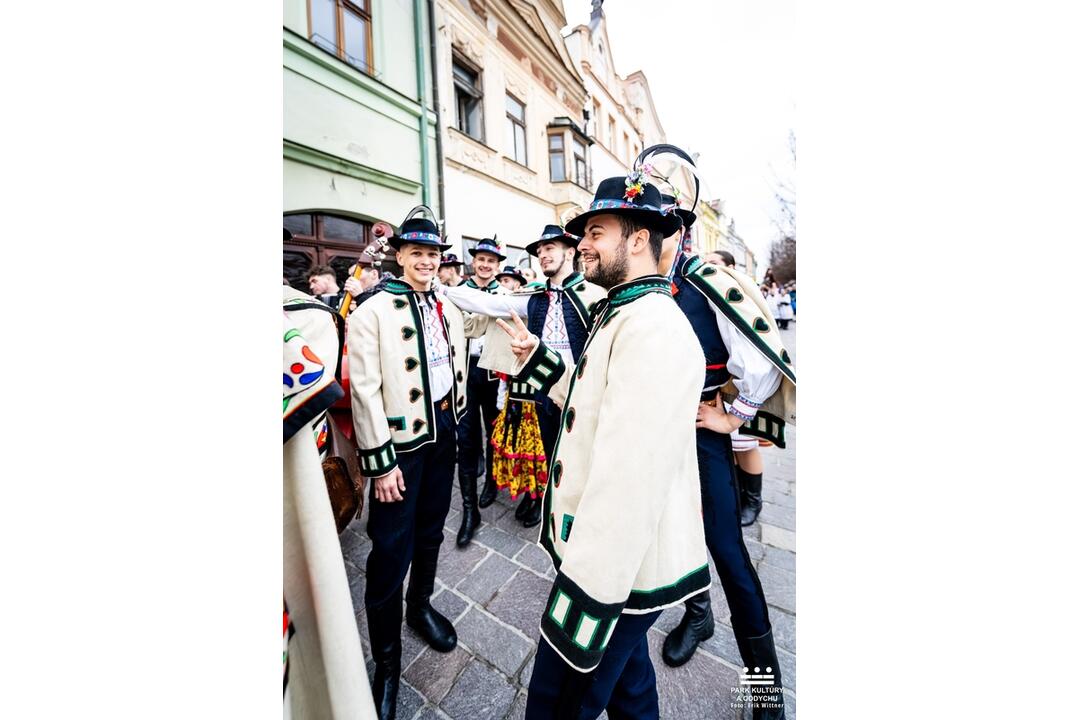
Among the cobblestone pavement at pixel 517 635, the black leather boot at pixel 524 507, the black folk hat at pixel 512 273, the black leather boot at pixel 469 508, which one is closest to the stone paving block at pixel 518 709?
the cobblestone pavement at pixel 517 635

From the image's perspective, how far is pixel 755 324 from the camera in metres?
1.04

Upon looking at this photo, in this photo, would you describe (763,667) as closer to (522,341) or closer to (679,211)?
(522,341)

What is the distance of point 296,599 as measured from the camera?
0.70 m

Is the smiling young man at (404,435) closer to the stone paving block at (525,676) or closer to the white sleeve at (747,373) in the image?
the stone paving block at (525,676)

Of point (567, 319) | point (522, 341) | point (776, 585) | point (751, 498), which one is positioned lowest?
point (776, 585)

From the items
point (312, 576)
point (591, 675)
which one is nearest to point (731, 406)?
point (591, 675)

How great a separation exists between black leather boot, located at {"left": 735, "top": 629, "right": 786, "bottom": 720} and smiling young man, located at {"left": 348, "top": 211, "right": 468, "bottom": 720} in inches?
37.9

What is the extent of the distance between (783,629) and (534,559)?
986 mm

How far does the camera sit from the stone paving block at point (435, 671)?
113 cm

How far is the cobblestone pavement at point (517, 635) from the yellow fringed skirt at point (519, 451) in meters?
0.46
